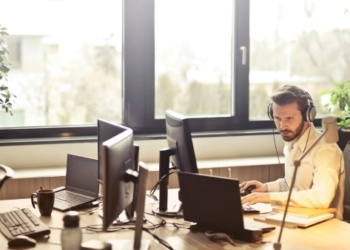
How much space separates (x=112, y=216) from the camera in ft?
6.26

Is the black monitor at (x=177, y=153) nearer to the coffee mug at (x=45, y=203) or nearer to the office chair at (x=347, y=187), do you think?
the coffee mug at (x=45, y=203)

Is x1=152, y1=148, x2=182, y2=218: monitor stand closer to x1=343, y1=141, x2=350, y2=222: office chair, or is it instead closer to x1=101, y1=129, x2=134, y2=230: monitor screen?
x1=101, y1=129, x2=134, y2=230: monitor screen

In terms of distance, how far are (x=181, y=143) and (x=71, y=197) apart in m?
0.66

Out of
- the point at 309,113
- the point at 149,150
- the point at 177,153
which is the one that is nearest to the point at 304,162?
the point at 309,113

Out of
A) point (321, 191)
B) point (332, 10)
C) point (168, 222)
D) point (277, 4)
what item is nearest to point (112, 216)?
point (168, 222)

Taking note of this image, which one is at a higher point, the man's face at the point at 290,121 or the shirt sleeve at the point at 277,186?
the man's face at the point at 290,121

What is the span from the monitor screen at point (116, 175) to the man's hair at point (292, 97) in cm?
91

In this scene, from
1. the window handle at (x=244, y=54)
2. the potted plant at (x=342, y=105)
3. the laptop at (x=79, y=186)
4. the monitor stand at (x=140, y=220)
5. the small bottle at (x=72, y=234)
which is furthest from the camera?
the window handle at (x=244, y=54)

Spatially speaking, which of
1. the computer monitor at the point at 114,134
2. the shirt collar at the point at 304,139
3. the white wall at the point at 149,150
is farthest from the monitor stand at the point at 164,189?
the white wall at the point at 149,150

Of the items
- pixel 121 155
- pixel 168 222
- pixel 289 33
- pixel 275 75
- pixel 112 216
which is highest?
pixel 289 33

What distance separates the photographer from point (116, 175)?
6.32ft

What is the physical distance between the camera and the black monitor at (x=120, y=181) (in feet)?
6.04

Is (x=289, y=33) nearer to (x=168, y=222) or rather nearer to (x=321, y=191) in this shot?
(x=321, y=191)

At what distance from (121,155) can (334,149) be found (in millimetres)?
1123
